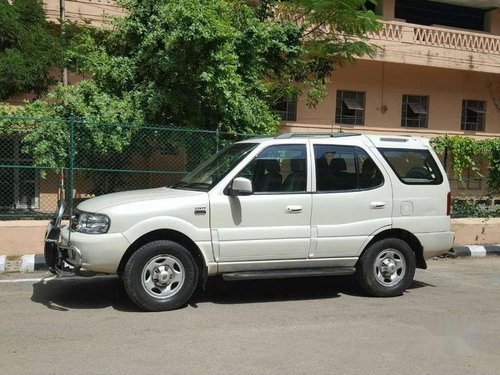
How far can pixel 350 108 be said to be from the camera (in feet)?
63.0

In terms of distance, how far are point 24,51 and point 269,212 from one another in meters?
Result: 7.66

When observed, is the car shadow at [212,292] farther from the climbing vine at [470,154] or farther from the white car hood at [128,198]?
the climbing vine at [470,154]

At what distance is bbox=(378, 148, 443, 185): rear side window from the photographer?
7309 millimetres

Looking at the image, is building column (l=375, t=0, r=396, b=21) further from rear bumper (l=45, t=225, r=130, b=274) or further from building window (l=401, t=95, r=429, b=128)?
rear bumper (l=45, t=225, r=130, b=274)

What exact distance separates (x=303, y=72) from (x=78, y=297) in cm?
860

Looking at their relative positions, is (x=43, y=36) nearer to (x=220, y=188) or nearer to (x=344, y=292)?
(x=220, y=188)

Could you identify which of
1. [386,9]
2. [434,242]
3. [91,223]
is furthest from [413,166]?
[386,9]

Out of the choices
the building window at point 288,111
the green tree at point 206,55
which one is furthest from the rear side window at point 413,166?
the building window at point 288,111

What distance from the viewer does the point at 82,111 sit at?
10375 mm

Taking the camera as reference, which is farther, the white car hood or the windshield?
the windshield

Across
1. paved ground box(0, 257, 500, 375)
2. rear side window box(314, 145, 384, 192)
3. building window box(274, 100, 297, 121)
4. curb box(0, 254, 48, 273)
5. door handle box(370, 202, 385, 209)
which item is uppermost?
building window box(274, 100, 297, 121)

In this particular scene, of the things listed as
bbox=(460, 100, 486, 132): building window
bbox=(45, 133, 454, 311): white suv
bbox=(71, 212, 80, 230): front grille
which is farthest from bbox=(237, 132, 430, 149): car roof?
bbox=(460, 100, 486, 132): building window

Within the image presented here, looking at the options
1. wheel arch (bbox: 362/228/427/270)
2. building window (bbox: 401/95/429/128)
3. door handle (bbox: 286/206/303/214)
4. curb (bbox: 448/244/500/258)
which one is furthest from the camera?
building window (bbox: 401/95/429/128)

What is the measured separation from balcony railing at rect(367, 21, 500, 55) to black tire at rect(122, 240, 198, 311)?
13.6 meters
